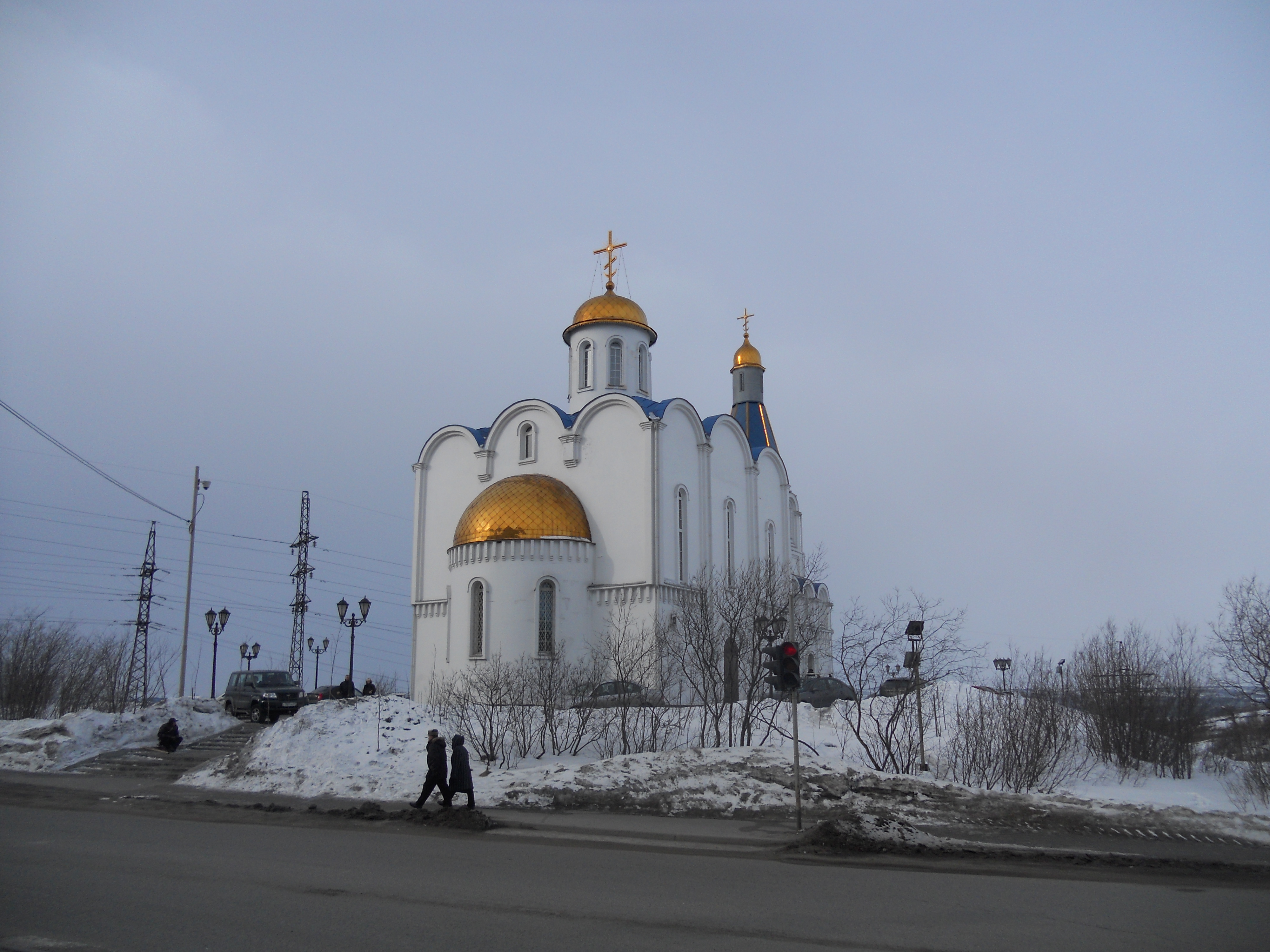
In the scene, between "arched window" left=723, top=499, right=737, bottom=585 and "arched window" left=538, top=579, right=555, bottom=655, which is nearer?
"arched window" left=538, top=579, right=555, bottom=655

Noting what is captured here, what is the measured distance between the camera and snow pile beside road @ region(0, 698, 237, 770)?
20.4 m

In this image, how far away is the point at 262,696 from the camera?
25.8 metres

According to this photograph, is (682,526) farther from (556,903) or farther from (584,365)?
(556,903)

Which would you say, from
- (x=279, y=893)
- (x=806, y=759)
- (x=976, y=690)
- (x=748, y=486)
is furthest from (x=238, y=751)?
(x=748, y=486)

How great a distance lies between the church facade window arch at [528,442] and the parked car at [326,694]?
8.55 m

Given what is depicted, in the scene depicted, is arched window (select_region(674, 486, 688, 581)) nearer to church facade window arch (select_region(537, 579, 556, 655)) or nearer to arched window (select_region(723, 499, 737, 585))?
arched window (select_region(723, 499, 737, 585))

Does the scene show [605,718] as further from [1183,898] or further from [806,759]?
[1183,898]

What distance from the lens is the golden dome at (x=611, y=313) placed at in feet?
110

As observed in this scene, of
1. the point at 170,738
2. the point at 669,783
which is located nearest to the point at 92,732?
the point at 170,738

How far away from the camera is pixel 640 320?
33.8 meters

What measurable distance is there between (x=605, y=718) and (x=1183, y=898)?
1110 cm

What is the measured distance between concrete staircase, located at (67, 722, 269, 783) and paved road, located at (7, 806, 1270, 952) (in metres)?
9.19

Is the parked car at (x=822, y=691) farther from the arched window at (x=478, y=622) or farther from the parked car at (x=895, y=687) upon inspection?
the arched window at (x=478, y=622)

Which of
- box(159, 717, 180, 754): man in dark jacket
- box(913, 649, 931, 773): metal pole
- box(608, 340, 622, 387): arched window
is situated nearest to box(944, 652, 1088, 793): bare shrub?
box(913, 649, 931, 773): metal pole
